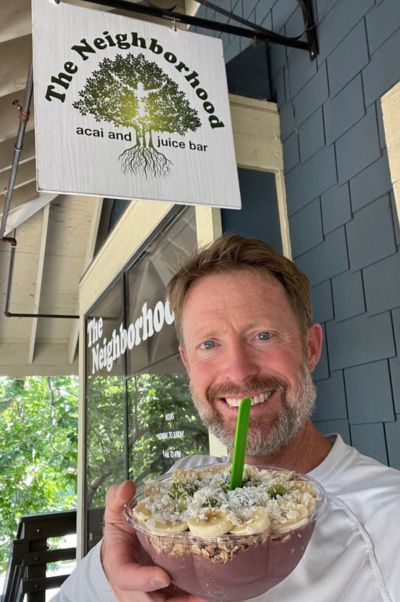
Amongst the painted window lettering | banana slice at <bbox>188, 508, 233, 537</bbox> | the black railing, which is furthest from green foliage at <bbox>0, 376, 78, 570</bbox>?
banana slice at <bbox>188, 508, 233, 537</bbox>

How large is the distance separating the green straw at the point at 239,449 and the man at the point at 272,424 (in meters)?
0.18

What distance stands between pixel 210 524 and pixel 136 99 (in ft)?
5.99

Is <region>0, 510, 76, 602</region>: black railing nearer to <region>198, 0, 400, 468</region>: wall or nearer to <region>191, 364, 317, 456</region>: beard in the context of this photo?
<region>198, 0, 400, 468</region>: wall

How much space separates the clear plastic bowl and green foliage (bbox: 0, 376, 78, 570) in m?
14.3

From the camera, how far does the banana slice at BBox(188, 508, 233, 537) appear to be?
2.07 feet

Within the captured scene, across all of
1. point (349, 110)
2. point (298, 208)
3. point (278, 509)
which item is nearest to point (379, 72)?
point (349, 110)

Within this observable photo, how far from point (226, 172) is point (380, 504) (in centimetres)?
145

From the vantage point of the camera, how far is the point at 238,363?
1166 mm

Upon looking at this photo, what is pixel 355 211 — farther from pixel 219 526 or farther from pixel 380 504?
pixel 219 526

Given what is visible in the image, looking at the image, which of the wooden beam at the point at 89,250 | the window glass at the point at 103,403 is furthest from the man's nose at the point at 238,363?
the wooden beam at the point at 89,250

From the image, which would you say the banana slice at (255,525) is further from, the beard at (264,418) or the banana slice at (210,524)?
the beard at (264,418)

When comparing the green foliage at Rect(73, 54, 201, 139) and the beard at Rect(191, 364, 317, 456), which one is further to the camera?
the green foliage at Rect(73, 54, 201, 139)

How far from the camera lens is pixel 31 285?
794 centimetres

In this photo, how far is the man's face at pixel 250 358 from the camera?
1.15 metres
